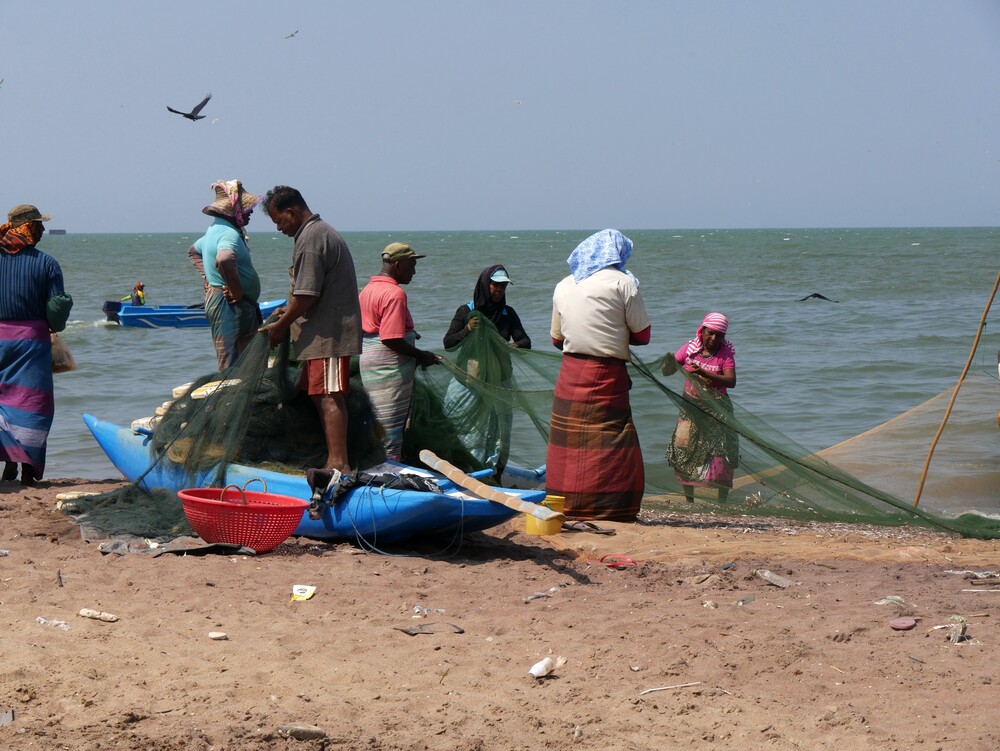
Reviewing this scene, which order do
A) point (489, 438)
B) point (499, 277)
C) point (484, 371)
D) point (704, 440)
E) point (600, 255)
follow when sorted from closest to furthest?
point (600, 255) → point (704, 440) → point (489, 438) → point (484, 371) → point (499, 277)

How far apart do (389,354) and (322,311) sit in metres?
0.69

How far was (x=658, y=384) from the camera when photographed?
6.39 meters

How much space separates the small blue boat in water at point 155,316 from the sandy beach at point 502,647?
17865mm

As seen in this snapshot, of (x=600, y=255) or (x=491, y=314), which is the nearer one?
(x=600, y=255)

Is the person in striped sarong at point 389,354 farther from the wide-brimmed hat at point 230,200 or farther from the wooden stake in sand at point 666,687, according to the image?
the wooden stake in sand at point 666,687

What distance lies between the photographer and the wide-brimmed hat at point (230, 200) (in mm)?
6609

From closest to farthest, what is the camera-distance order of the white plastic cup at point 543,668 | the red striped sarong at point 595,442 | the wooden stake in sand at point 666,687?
1. the wooden stake in sand at point 666,687
2. the white plastic cup at point 543,668
3. the red striped sarong at point 595,442

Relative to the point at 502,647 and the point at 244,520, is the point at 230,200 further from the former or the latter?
the point at 502,647

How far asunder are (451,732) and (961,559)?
10.4 feet

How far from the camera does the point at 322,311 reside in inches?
217

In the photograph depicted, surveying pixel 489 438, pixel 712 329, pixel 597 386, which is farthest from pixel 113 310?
pixel 597 386

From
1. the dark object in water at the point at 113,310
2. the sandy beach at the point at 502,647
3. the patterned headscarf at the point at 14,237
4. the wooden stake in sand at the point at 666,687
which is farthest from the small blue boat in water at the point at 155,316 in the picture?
the wooden stake in sand at the point at 666,687

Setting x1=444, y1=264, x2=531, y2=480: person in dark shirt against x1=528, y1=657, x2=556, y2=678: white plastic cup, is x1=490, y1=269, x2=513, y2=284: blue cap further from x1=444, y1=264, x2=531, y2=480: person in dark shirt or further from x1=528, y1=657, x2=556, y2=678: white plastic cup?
x1=528, y1=657, x2=556, y2=678: white plastic cup

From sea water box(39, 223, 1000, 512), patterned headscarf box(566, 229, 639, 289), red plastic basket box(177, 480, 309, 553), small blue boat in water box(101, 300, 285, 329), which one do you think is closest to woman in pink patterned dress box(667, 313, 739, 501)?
sea water box(39, 223, 1000, 512)
